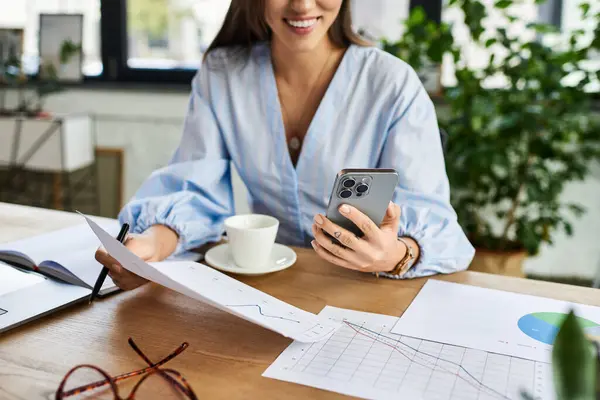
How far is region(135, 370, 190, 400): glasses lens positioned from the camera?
1.86 feet

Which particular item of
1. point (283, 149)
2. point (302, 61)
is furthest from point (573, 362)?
point (302, 61)

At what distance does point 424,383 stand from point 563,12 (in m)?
2.34

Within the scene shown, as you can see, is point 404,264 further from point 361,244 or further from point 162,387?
point 162,387

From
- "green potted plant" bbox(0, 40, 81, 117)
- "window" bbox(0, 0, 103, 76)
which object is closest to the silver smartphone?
"green potted plant" bbox(0, 40, 81, 117)

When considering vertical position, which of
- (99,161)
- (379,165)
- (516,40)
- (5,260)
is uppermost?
(516,40)

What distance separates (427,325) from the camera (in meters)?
0.73

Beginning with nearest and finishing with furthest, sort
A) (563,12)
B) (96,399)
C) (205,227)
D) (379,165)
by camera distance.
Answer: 1. (96,399)
2. (205,227)
3. (379,165)
4. (563,12)

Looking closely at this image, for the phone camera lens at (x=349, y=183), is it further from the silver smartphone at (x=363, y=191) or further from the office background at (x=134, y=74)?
the office background at (x=134, y=74)

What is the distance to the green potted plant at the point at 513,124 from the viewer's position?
6.51ft

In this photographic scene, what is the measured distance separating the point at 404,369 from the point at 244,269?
0.34 metres

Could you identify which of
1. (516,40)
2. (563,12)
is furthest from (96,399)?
(563,12)

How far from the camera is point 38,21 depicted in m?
2.98

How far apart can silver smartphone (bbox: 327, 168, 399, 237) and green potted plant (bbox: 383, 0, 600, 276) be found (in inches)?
50.2

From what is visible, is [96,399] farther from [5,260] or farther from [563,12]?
[563,12]
